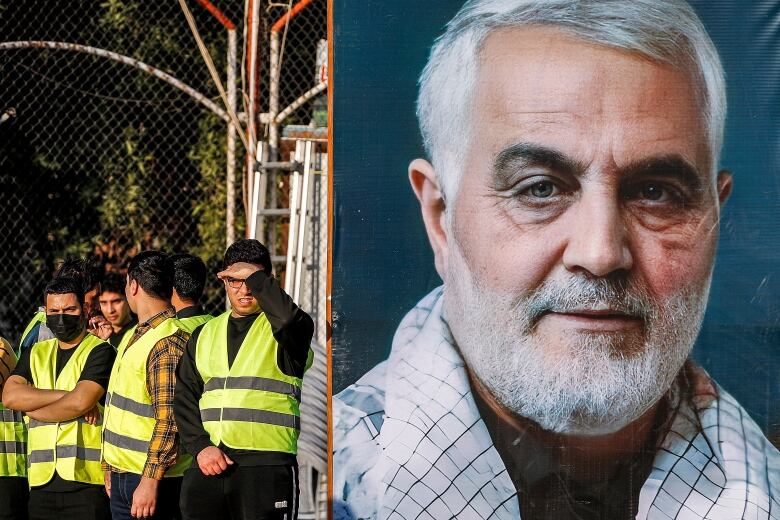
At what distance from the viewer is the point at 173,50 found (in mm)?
9141

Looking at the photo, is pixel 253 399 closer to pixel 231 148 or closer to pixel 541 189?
pixel 541 189

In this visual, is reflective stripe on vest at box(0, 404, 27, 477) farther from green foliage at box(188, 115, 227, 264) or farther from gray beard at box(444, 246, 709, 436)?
green foliage at box(188, 115, 227, 264)

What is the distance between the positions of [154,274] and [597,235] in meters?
1.99

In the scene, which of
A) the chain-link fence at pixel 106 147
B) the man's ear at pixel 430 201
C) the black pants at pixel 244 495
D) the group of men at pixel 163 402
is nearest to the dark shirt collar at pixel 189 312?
the group of men at pixel 163 402

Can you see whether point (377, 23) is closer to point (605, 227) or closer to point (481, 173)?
point (481, 173)

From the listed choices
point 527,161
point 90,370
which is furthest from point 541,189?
point 90,370

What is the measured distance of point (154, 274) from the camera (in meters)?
5.12

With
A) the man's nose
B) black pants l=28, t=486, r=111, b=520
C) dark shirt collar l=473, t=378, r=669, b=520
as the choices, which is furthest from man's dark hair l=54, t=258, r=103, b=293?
the man's nose

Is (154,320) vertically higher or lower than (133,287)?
lower

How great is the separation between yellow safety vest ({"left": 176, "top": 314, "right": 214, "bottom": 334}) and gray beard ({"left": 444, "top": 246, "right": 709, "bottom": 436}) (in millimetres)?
1147

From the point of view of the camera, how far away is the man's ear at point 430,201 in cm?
475

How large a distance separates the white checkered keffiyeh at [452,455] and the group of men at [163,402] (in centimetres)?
29

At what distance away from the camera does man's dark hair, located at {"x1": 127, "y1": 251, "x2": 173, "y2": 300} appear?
5.08 m

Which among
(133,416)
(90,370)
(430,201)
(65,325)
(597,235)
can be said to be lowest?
(133,416)
